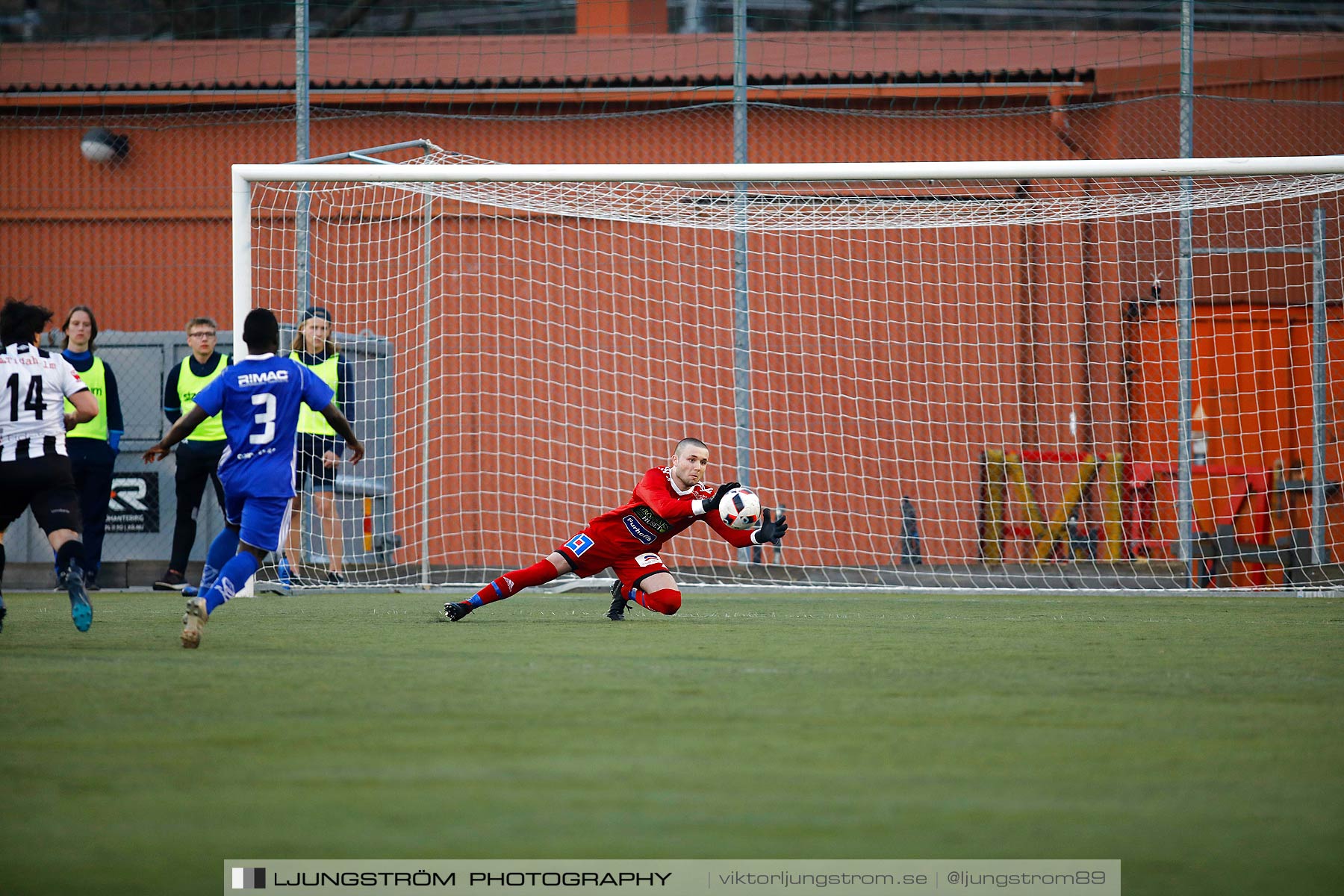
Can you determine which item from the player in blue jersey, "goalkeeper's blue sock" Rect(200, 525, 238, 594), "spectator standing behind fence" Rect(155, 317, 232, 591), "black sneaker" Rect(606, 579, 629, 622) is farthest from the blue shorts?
"spectator standing behind fence" Rect(155, 317, 232, 591)

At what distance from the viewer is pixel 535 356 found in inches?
454

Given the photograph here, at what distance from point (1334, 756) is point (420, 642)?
3.31 m

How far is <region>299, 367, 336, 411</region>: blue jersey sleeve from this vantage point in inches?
216

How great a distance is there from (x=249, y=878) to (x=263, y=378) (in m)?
3.52

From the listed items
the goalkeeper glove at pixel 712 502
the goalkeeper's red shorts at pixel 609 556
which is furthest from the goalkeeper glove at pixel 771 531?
the goalkeeper's red shorts at pixel 609 556

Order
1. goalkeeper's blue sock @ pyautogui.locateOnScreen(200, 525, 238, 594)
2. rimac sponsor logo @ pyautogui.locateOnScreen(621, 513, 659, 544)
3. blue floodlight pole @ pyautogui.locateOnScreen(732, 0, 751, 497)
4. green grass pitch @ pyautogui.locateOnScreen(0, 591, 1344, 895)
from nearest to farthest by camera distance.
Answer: green grass pitch @ pyautogui.locateOnScreen(0, 591, 1344, 895) < goalkeeper's blue sock @ pyautogui.locateOnScreen(200, 525, 238, 594) < rimac sponsor logo @ pyautogui.locateOnScreen(621, 513, 659, 544) < blue floodlight pole @ pyautogui.locateOnScreen(732, 0, 751, 497)

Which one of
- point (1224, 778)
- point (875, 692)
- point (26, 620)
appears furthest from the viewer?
point (26, 620)

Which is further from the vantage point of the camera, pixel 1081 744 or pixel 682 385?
pixel 682 385

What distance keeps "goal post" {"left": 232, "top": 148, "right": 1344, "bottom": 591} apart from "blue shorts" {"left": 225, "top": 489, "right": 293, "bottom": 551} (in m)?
4.63

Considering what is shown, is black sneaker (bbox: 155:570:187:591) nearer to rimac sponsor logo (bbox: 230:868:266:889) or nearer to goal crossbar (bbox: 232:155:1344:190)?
goal crossbar (bbox: 232:155:1344:190)

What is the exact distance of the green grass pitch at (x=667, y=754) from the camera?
A: 223 centimetres

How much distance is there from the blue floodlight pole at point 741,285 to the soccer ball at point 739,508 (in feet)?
10.7

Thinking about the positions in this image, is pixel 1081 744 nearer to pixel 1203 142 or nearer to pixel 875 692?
pixel 875 692

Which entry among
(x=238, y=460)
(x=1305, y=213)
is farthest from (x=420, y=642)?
(x=1305, y=213)
